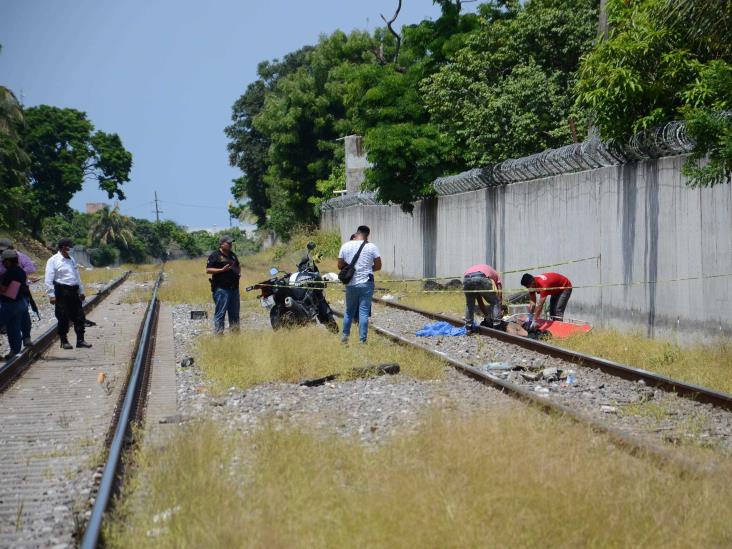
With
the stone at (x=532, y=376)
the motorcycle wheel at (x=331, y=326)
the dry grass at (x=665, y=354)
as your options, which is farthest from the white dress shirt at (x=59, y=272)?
the dry grass at (x=665, y=354)

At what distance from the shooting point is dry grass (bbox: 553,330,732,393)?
11.1 meters

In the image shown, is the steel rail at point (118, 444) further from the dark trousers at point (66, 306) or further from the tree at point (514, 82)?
the tree at point (514, 82)

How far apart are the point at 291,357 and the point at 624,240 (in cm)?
717

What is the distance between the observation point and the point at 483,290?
51.6ft

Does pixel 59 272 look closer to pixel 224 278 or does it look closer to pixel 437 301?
pixel 224 278

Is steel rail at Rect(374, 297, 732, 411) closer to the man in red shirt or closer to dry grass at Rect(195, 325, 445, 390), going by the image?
the man in red shirt

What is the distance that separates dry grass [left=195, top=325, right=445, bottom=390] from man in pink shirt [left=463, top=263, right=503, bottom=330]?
185 centimetres

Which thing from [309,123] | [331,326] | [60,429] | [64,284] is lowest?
[60,429]

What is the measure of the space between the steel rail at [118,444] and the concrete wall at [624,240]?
7670mm

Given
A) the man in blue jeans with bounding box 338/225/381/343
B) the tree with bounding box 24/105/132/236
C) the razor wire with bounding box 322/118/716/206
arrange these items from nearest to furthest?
the man in blue jeans with bounding box 338/225/381/343 < the razor wire with bounding box 322/118/716/206 < the tree with bounding box 24/105/132/236

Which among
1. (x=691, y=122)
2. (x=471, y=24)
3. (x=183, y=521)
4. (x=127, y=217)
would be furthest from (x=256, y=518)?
(x=127, y=217)

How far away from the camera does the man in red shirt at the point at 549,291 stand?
50.4ft

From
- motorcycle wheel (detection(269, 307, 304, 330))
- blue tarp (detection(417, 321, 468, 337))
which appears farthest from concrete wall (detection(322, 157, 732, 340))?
motorcycle wheel (detection(269, 307, 304, 330))

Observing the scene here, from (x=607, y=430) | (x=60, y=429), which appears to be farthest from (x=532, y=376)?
(x=60, y=429)
